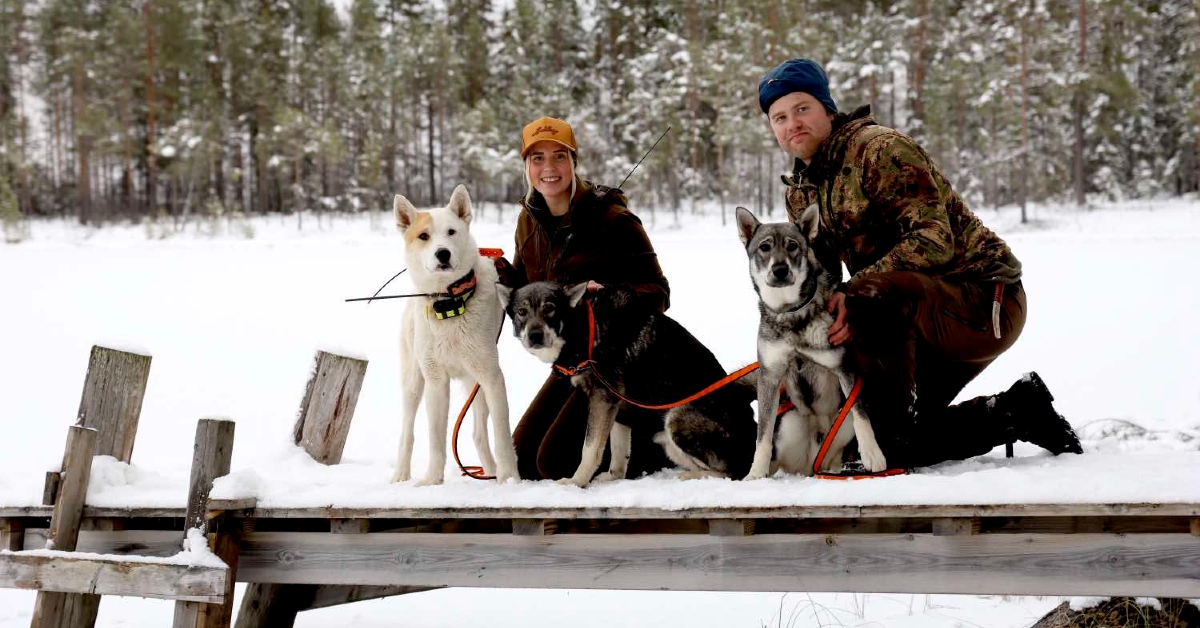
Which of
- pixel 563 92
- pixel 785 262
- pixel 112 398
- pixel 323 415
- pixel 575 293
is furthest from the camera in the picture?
pixel 563 92

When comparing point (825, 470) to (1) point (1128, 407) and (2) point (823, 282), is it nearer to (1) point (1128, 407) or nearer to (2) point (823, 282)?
(2) point (823, 282)


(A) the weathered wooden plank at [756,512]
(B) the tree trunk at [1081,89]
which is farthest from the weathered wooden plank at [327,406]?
(B) the tree trunk at [1081,89]

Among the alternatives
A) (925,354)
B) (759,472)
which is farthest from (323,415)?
(925,354)

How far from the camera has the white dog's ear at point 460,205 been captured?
13.0 feet

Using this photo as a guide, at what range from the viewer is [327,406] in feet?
17.4

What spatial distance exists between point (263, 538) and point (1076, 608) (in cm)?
394

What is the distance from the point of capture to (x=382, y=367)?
13.2 m

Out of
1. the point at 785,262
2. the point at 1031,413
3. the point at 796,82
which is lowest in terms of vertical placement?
the point at 1031,413

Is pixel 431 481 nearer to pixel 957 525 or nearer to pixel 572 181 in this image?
pixel 572 181

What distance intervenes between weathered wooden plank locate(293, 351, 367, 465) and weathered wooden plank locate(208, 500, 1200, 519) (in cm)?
126

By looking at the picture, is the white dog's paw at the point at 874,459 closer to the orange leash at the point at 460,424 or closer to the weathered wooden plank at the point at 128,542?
the orange leash at the point at 460,424

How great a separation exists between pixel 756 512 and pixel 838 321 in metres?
0.83

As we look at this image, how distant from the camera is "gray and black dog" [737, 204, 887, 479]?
3.40m

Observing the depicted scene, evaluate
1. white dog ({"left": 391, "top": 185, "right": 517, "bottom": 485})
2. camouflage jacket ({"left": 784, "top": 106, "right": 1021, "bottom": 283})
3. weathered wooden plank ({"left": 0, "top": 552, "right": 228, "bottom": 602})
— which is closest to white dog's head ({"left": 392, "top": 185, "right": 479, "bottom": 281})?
white dog ({"left": 391, "top": 185, "right": 517, "bottom": 485})
